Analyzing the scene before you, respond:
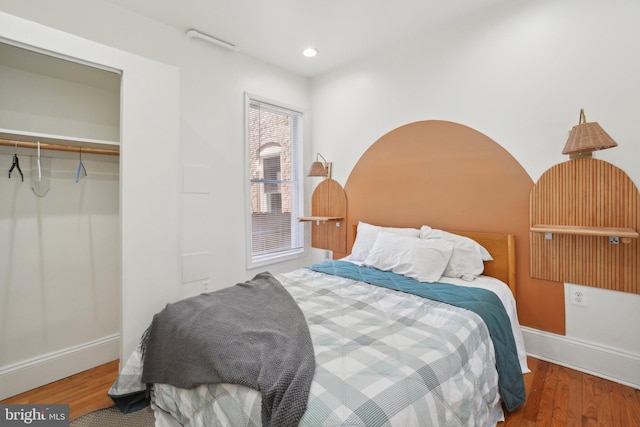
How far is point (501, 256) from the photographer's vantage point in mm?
2428

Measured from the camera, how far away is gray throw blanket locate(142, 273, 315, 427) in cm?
108

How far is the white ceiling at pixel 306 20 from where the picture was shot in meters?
2.43

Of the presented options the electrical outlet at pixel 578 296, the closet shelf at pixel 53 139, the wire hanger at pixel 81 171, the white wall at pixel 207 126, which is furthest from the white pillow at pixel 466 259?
the wire hanger at pixel 81 171

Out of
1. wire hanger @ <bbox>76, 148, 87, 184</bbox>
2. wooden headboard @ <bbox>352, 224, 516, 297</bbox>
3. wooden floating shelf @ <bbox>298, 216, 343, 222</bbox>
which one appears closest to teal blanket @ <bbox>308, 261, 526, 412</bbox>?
wooden headboard @ <bbox>352, 224, 516, 297</bbox>

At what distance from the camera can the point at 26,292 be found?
216 centimetres

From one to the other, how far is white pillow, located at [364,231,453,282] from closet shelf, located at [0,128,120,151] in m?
2.19

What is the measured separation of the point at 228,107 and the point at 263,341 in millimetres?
2467

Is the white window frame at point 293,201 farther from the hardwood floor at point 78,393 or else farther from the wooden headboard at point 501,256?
the wooden headboard at point 501,256

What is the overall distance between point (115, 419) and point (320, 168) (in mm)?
2718

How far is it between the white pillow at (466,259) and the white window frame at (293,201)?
1.91 metres

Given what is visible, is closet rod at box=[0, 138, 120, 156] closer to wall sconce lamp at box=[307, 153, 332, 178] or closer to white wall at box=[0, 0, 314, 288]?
white wall at box=[0, 0, 314, 288]

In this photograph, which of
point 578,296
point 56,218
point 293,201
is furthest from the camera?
point 293,201

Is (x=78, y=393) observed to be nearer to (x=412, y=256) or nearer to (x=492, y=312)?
(x=412, y=256)

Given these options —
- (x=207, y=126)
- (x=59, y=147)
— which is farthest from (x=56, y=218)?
(x=207, y=126)
